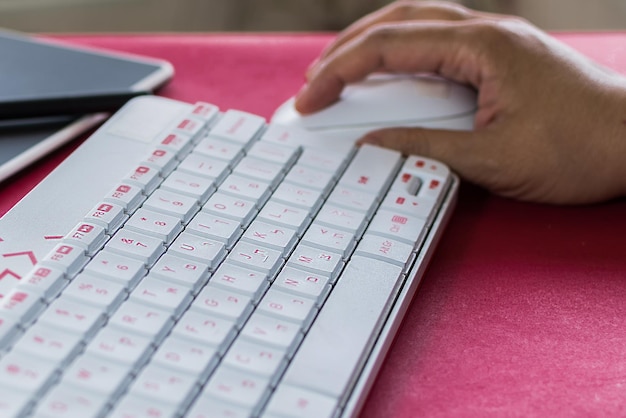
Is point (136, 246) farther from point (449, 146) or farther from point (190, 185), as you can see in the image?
point (449, 146)

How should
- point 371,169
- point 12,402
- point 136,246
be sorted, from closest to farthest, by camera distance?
point 12,402 → point 136,246 → point 371,169

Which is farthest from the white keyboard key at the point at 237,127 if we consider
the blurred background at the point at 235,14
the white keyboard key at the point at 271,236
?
the blurred background at the point at 235,14

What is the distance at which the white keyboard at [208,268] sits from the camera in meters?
0.44

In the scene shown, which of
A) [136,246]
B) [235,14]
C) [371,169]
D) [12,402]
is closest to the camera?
[12,402]

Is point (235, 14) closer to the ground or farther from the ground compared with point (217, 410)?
closer to the ground

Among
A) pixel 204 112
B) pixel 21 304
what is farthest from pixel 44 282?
pixel 204 112

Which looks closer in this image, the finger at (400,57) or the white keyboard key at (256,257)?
the white keyboard key at (256,257)

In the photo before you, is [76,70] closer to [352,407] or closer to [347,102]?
[347,102]

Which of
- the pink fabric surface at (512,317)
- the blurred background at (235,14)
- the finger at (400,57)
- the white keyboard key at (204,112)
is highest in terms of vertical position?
the finger at (400,57)

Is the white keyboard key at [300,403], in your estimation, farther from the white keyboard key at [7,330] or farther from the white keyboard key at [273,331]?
the white keyboard key at [7,330]

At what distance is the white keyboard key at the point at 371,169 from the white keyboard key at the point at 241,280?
0.42 feet

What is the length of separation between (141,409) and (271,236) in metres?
0.16

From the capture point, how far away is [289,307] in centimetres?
49

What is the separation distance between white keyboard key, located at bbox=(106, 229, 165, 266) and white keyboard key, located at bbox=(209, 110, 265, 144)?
140 mm
